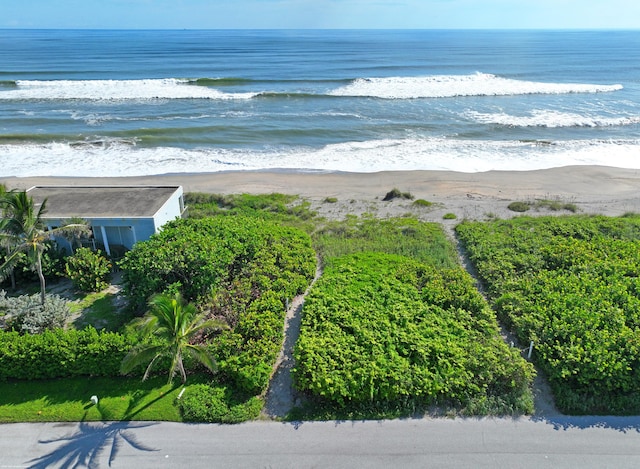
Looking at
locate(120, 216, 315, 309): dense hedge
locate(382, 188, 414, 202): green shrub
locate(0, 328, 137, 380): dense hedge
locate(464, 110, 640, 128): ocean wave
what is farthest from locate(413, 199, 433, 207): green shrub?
locate(464, 110, 640, 128): ocean wave

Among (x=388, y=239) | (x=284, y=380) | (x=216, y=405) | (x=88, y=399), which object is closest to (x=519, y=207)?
(x=388, y=239)

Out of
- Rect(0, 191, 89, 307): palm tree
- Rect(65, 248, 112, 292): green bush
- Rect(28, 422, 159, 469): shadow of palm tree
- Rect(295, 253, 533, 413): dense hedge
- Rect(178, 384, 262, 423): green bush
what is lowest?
Rect(28, 422, 159, 469): shadow of palm tree

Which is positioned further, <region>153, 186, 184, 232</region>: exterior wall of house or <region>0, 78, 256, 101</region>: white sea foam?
<region>0, 78, 256, 101</region>: white sea foam

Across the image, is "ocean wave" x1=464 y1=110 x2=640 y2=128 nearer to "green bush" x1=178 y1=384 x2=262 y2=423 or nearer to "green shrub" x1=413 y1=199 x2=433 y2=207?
"green shrub" x1=413 y1=199 x2=433 y2=207

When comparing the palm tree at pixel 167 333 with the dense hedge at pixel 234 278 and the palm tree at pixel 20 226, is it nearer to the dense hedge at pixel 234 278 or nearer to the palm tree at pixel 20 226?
the dense hedge at pixel 234 278

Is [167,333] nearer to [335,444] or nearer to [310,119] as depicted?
[335,444]

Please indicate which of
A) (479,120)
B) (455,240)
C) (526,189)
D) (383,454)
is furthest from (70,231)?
(479,120)
